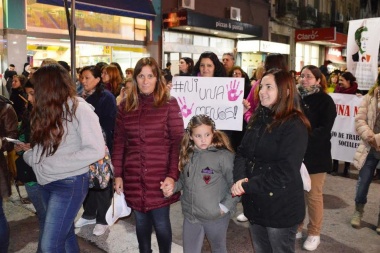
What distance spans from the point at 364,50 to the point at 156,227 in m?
4.43

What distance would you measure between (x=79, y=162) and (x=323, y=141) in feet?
8.54

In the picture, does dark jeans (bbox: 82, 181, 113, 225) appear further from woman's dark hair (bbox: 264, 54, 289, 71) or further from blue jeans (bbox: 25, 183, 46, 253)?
woman's dark hair (bbox: 264, 54, 289, 71)

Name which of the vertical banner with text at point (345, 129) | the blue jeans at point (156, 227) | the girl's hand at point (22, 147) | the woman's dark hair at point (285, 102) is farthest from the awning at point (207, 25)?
the woman's dark hair at point (285, 102)

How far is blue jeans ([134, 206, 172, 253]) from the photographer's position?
3.42 metres

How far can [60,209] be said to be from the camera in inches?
116

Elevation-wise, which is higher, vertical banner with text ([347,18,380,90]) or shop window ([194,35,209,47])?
shop window ([194,35,209,47])

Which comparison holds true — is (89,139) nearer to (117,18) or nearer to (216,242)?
(216,242)

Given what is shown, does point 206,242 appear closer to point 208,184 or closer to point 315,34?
point 208,184

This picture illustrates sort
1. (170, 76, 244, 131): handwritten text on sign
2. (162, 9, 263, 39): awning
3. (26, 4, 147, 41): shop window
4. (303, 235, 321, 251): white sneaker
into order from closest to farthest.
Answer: (303, 235, 321, 251): white sneaker
(170, 76, 244, 131): handwritten text on sign
(26, 4, 147, 41): shop window
(162, 9, 263, 39): awning

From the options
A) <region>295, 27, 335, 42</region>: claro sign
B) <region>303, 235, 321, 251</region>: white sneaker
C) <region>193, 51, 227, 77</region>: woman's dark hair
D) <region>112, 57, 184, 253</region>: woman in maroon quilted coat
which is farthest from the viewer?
<region>295, 27, 335, 42</region>: claro sign

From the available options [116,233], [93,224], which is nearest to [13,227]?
[93,224]

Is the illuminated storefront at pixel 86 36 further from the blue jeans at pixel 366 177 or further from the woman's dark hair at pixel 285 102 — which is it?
the woman's dark hair at pixel 285 102

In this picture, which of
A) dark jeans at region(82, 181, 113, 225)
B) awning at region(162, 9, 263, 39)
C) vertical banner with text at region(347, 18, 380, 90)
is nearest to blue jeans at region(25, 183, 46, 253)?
dark jeans at region(82, 181, 113, 225)

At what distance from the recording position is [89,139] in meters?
2.96
